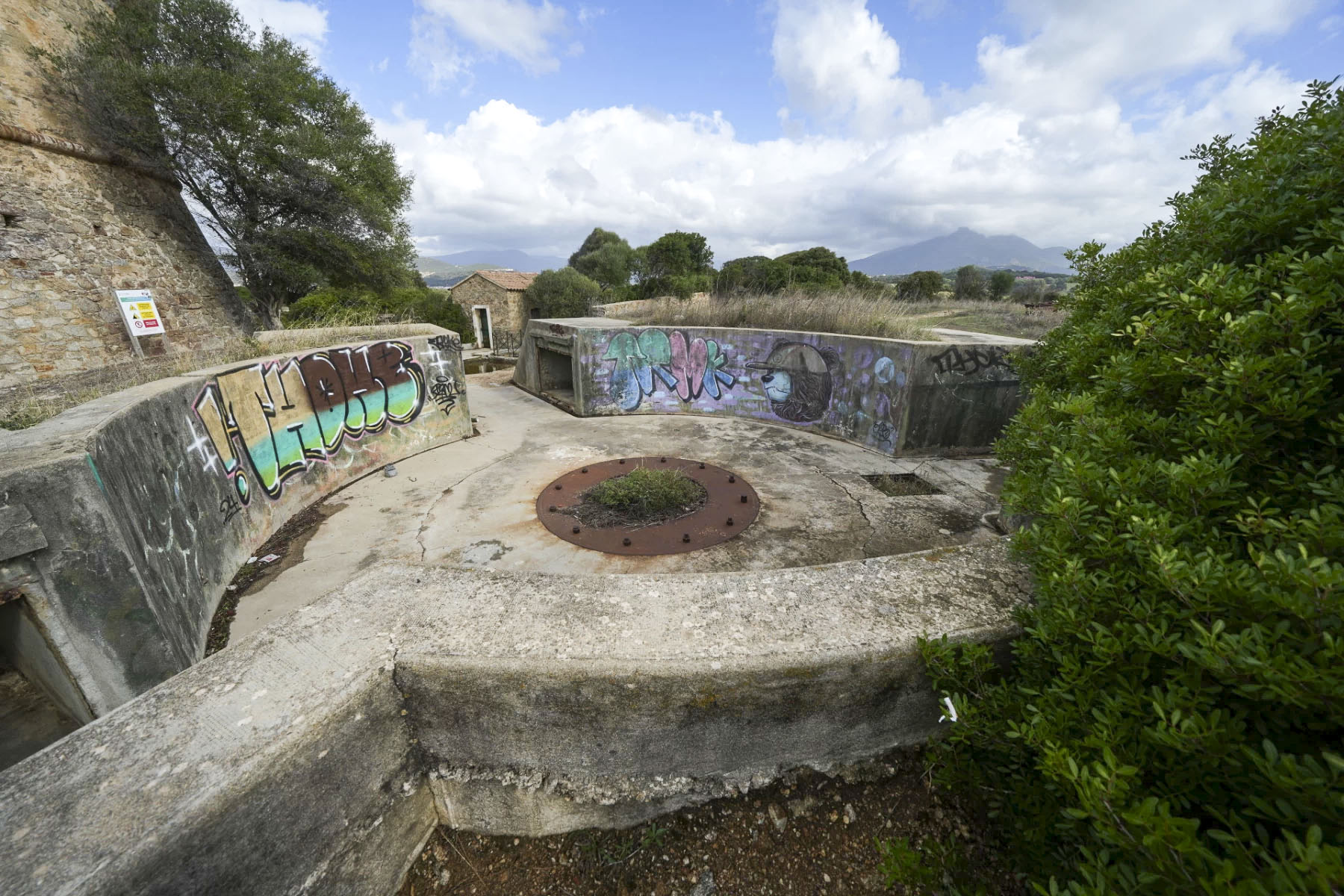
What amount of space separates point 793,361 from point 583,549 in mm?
6469

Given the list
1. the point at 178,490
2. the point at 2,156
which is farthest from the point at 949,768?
the point at 2,156

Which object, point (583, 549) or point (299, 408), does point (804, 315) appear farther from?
point (299, 408)

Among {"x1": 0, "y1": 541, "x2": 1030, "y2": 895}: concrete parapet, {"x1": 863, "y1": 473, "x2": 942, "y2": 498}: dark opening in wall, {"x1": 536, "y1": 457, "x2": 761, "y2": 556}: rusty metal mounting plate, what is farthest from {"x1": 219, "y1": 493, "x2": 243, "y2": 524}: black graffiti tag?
{"x1": 863, "y1": 473, "x2": 942, "y2": 498}: dark opening in wall

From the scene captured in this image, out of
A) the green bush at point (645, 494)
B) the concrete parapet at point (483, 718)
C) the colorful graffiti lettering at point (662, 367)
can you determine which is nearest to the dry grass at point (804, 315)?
the colorful graffiti lettering at point (662, 367)

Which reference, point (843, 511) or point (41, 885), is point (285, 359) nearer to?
point (41, 885)

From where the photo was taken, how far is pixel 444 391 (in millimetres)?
9539

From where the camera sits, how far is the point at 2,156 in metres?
9.20

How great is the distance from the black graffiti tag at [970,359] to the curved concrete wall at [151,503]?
9894mm

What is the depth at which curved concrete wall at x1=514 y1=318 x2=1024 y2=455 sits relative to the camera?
8367 mm

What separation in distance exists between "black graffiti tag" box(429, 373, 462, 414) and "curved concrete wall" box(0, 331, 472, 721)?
180 cm

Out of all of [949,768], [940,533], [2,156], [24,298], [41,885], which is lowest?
[940,533]

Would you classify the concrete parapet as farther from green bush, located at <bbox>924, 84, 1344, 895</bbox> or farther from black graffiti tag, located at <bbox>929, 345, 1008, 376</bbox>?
black graffiti tag, located at <bbox>929, 345, 1008, 376</bbox>

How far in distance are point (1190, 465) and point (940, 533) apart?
16.3 ft

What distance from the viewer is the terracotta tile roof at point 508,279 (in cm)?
3091
